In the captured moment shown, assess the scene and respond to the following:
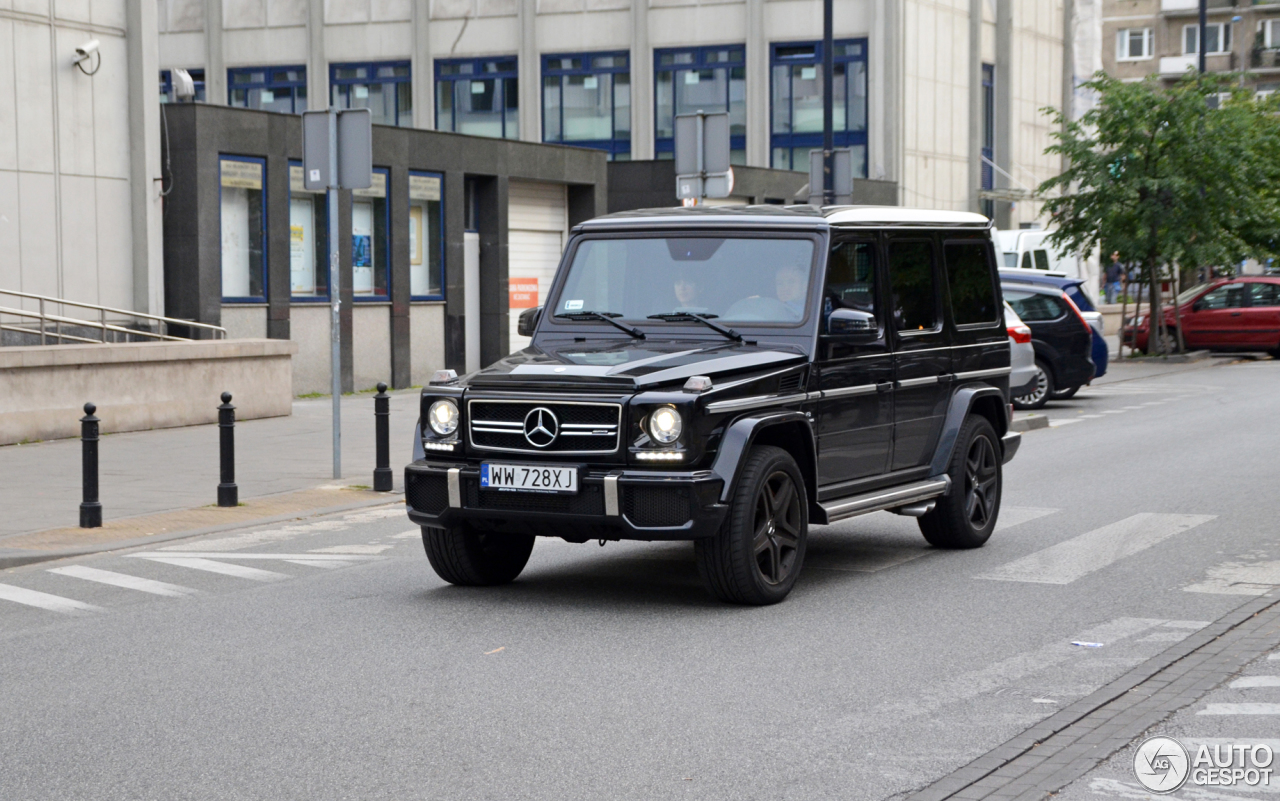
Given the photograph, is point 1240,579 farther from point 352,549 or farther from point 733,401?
point 352,549

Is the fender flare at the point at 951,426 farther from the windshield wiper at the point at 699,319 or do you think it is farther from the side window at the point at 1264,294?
the side window at the point at 1264,294

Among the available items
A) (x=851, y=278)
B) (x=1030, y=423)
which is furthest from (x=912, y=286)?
(x=1030, y=423)

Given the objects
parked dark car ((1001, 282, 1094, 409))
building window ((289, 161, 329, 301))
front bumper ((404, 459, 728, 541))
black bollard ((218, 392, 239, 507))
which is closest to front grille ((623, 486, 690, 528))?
front bumper ((404, 459, 728, 541))

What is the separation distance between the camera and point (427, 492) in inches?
329

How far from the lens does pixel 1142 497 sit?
12852mm

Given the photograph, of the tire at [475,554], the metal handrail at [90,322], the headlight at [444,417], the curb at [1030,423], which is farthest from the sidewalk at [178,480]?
the curb at [1030,423]

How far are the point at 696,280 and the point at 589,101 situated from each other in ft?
117

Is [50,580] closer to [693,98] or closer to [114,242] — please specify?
[114,242]

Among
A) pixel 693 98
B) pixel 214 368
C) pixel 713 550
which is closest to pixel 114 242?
pixel 214 368

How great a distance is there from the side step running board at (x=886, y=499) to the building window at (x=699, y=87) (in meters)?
33.7

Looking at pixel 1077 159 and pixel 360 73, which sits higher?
pixel 360 73

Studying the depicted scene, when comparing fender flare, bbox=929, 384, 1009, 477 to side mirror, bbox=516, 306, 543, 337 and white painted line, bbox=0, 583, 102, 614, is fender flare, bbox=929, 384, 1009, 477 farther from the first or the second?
white painted line, bbox=0, 583, 102, 614

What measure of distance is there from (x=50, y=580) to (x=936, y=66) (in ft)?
126

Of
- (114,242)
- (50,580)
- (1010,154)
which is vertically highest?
(1010,154)
